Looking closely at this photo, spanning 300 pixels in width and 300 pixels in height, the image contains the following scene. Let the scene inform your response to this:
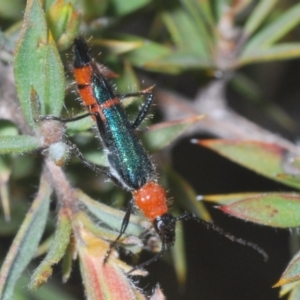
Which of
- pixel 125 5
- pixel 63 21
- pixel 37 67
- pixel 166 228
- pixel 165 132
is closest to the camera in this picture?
pixel 37 67

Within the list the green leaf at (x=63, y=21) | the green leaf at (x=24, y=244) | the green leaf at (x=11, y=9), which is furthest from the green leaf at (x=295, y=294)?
the green leaf at (x=11, y=9)

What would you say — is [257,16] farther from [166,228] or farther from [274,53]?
[166,228]

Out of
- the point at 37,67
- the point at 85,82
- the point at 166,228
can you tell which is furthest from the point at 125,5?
the point at 166,228

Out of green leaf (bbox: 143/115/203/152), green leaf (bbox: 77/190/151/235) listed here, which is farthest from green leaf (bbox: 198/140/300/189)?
green leaf (bbox: 77/190/151/235)

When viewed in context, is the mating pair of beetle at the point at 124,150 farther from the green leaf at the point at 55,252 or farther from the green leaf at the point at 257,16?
the green leaf at the point at 257,16

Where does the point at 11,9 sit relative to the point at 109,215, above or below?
above
